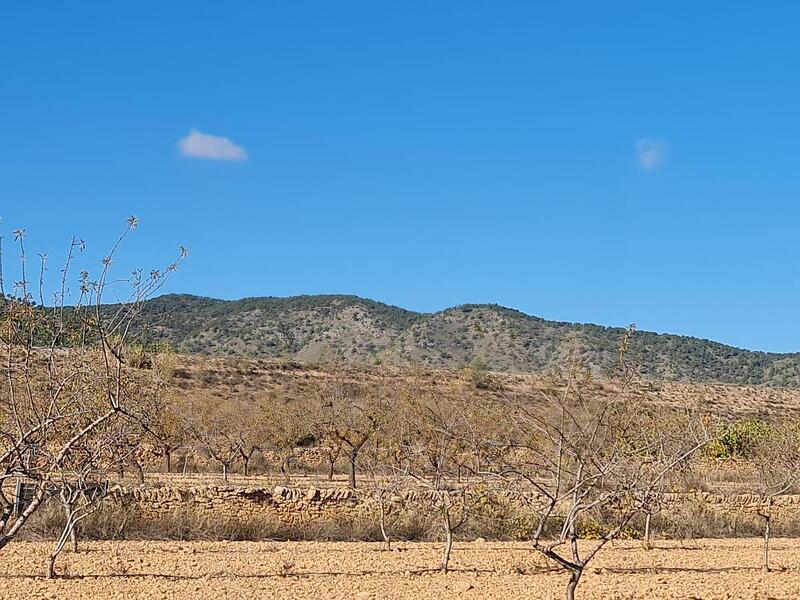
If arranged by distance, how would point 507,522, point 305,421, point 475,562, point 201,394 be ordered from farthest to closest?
point 201,394, point 305,421, point 507,522, point 475,562

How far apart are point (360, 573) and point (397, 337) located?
67215 millimetres

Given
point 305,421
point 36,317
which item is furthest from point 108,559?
point 305,421

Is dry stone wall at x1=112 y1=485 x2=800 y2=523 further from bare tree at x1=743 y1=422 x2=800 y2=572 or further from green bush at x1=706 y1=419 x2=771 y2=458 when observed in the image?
green bush at x1=706 y1=419 x2=771 y2=458

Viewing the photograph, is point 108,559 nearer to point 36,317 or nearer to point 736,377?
point 36,317

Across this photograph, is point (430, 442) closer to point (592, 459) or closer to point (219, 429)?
point (219, 429)

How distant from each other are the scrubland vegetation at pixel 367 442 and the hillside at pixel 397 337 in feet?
43.9

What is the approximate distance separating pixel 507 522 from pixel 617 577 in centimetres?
554

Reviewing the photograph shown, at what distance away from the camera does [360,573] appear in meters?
13.5

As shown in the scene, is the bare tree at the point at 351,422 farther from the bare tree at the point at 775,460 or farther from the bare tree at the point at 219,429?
the bare tree at the point at 775,460

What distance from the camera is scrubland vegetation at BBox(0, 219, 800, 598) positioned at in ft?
32.2

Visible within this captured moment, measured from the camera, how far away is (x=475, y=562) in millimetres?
14953

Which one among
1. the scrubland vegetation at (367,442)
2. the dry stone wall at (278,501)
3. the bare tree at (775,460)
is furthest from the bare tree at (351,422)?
the bare tree at (775,460)

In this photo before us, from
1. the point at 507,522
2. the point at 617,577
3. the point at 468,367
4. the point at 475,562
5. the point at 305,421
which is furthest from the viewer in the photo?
the point at 468,367

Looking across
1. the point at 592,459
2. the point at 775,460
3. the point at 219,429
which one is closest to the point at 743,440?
the point at 775,460
